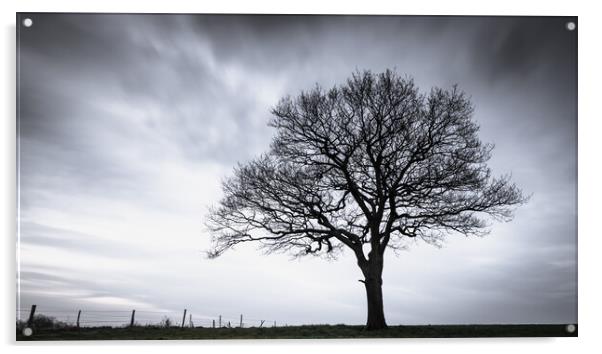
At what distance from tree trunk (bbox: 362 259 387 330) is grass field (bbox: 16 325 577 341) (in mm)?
329

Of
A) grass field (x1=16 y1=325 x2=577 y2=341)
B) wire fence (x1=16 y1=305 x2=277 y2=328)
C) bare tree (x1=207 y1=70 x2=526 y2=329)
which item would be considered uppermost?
bare tree (x1=207 y1=70 x2=526 y2=329)

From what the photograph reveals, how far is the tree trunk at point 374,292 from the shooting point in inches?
332

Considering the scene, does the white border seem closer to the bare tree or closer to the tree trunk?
the tree trunk

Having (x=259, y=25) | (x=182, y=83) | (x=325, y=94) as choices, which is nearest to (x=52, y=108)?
(x=182, y=83)

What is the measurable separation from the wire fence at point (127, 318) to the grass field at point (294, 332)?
8cm

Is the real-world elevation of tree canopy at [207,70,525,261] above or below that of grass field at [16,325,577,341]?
above

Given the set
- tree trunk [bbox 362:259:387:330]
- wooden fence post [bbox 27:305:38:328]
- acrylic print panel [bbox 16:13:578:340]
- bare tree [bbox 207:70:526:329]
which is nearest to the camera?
wooden fence post [bbox 27:305:38:328]

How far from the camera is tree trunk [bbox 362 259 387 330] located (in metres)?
8.42

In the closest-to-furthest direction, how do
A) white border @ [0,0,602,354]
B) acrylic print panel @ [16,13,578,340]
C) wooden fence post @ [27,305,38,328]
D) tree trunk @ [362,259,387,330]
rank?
wooden fence post @ [27,305,38,328] < white border @ [0,0,602,354] < acrylic print panel @ [16,13,578,340] < tree trunk @ [362,259,387,330]

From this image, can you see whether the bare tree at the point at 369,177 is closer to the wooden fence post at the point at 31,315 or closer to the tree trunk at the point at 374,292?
the tree trunk at the point at 374,292

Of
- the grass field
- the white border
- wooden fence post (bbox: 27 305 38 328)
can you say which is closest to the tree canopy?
the white border

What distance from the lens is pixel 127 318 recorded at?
7688mm

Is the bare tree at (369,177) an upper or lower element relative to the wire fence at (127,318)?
upper
